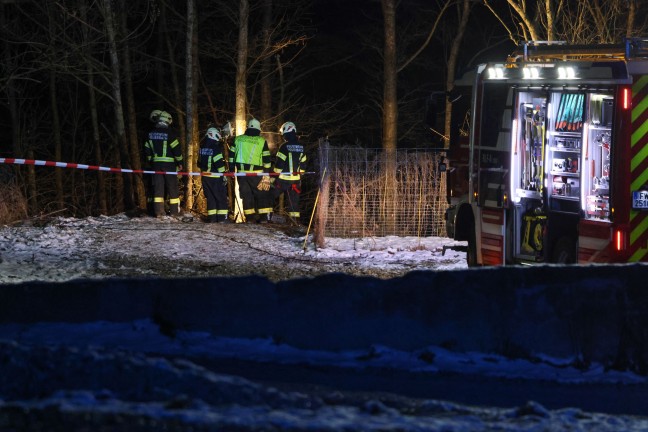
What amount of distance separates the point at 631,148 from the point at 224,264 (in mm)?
6527

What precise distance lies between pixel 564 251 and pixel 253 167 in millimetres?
9742

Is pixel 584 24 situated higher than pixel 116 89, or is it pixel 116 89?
pixel 584 24

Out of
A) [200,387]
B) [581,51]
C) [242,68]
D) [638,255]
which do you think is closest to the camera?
[200,387]

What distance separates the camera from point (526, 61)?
38.4 feet

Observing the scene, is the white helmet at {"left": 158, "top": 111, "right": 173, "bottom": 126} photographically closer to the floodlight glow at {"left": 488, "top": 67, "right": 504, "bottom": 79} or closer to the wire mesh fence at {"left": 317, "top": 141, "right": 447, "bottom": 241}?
the wire mesh fence at {"left": 317, "top": 141, "right": 447, "bottom": 241}

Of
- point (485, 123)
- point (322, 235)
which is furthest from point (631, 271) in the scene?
point (322, 235)

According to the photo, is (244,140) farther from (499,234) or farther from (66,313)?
(66,313)

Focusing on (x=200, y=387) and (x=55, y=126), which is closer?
(x=200, y=387)

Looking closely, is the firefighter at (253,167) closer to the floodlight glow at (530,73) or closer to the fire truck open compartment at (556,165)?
the fire truck open compartment at (556,165)

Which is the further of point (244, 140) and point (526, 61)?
point (244, 140)

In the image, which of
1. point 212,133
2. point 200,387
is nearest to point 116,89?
point 212,133

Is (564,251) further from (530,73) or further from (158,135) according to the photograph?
(158,135)

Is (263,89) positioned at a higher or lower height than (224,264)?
higher

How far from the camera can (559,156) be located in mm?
11156
